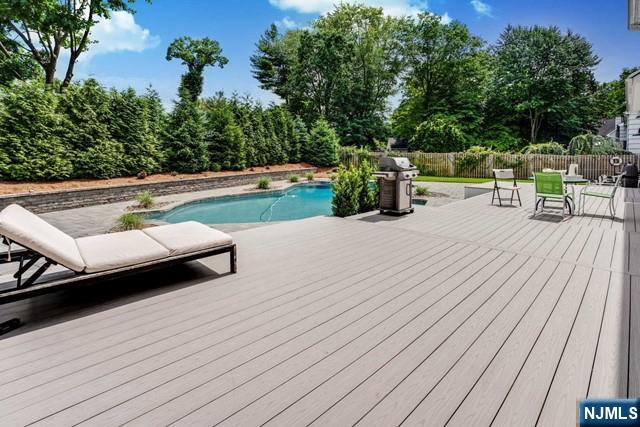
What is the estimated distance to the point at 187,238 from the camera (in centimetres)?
309

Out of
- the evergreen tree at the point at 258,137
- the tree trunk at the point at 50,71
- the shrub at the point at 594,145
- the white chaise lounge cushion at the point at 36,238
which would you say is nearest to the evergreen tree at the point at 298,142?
the evergreen tree at the point at 258,137

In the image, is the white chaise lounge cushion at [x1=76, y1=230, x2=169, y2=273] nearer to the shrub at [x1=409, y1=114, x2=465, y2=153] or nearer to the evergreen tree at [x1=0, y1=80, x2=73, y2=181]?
the evergreen tree at [x1=0, y1=80, x2=73, y2=181]

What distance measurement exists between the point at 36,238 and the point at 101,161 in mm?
9651

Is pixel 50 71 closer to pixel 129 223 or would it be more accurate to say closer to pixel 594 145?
pixel 129 223

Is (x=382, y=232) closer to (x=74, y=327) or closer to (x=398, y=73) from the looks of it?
(x=74, y=327)

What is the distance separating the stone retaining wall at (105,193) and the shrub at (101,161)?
3.43ft

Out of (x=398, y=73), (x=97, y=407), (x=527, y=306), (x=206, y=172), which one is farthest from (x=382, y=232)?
(x=398, y=73)

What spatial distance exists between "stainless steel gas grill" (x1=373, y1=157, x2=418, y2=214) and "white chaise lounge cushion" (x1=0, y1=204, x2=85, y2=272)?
455 cm

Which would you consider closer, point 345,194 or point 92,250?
point 92,250

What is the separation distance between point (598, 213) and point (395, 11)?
27.8 m

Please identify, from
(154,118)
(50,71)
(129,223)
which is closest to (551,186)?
(129,223)

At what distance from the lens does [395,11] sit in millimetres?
28141

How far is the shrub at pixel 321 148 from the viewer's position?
18.3 m

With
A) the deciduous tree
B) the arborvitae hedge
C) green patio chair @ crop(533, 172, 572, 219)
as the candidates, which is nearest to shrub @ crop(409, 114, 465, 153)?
the arborvitae hedge
